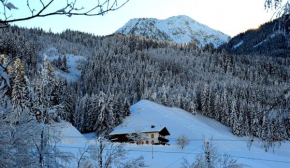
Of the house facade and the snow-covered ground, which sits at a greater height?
the snow-covered ground

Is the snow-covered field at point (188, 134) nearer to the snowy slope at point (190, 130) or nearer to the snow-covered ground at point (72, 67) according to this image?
the snowy slope at point (190, 130)

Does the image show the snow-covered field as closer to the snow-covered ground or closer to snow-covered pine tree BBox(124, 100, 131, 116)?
snow-covered pine tree BBox(124, 100, 131, 116)

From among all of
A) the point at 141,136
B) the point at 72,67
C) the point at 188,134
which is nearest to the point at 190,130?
the point at 188,134

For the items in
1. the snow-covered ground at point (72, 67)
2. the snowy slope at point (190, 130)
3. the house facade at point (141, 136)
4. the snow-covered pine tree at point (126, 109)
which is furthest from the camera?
the snow-covered ground at point (72, 67)

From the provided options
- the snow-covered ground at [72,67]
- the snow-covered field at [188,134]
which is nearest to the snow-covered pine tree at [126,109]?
the snow-covered field at [188,134]

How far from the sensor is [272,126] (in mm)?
3715

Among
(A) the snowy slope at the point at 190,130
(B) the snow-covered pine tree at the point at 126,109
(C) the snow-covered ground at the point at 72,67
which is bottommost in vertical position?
(A) the snowy slope at the point at 190,130

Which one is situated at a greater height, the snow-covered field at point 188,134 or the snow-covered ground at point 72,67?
the snow-covered ground at point 72,67

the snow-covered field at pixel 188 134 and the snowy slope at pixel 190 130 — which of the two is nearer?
the snow-covered field at pixel 188 134

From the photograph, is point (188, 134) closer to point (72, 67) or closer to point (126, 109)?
point (126, 109)

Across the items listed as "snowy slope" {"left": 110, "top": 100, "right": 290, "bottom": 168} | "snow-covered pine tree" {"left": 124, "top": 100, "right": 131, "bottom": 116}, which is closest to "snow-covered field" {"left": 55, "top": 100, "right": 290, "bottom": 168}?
"snowy slope" {"left": 110, "top": 100, "right": 290, "bottom": 168}

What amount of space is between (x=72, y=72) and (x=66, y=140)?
13039cm

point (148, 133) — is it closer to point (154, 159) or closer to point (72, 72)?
point (154, 159)

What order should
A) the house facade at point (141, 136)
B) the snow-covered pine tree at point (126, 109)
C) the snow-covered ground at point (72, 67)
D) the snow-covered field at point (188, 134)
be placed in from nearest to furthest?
the snow-covered field at point (188, 134) < the house facade at point (141, 136) < the snow-covered pine tree at point (126, 109) < the snow-covered ground at point (72, 67)
